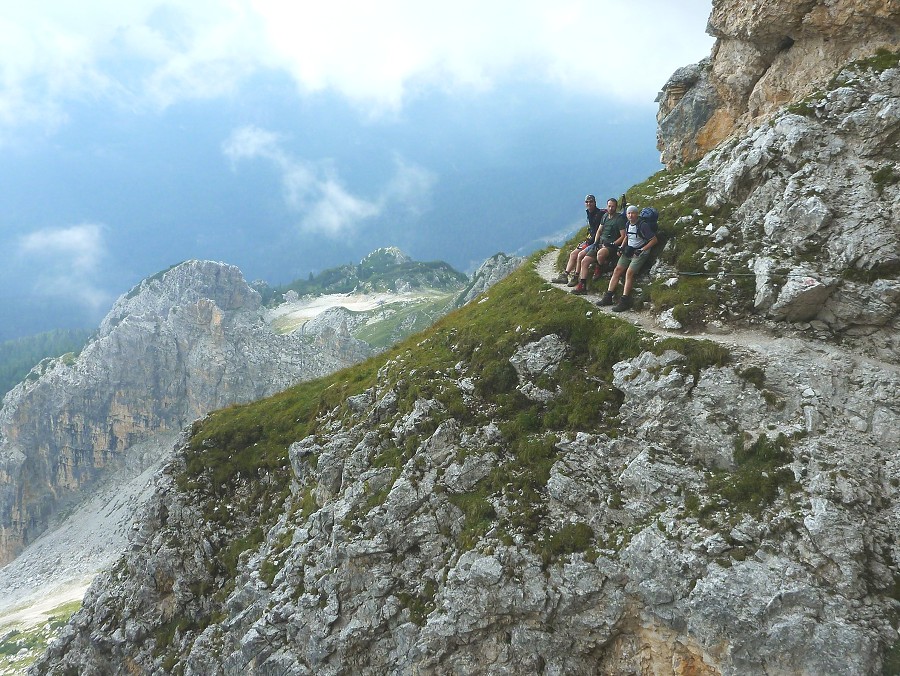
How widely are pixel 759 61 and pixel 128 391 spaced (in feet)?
629

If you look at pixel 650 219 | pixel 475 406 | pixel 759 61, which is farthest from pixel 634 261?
pixel 759 61

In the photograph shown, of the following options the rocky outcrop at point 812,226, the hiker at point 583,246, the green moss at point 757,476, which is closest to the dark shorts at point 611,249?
the hiker at point 583,246

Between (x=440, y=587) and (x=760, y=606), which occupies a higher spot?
(x=440, y=587)

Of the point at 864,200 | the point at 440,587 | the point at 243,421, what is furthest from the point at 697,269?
the point at 243,421

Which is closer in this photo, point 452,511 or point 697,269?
point 452,511

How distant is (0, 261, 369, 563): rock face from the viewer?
15838 centimetres

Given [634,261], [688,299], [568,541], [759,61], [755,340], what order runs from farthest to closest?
[759,61]
[634,261]
[688,299]
[755,340]
[568,541]

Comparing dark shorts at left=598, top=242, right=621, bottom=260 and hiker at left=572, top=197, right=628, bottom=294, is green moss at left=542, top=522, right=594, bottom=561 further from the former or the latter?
dark shorts at left=598, top=242, right=621, bottom=260

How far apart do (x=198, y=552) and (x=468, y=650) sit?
48.7ft

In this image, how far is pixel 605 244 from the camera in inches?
912

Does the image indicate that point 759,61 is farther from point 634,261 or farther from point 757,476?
point 757,476

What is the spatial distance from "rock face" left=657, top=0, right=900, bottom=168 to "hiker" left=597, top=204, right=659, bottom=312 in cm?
974

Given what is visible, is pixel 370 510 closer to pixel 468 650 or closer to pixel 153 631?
pixel 468 650

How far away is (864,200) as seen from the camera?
18.0 meters
